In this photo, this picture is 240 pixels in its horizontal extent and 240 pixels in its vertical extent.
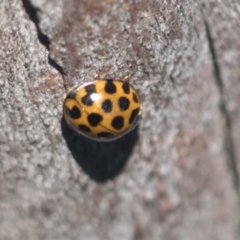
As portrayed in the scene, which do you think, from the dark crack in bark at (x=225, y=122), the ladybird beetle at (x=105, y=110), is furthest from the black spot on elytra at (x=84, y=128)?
the dark crack in bark at (x=225, y=122)

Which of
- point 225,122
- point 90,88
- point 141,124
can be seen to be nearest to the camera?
point 90,88

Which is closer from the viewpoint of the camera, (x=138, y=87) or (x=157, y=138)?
(x=138, y=87)

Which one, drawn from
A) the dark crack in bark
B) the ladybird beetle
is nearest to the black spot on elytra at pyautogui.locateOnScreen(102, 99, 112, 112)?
the ladybird beetle

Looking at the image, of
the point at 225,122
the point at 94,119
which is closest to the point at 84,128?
the point at 94,119

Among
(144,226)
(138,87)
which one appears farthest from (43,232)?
(138,87)

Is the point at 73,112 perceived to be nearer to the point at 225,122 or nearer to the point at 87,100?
the point at 87,100

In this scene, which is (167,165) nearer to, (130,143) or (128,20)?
(130,143)

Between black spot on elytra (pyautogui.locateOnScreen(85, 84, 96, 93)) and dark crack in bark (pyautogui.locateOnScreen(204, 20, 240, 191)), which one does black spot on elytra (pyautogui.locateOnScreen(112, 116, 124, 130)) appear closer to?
black spot on elytra (pyautogui.locateOnScreen(85, 84, 96, 93))
